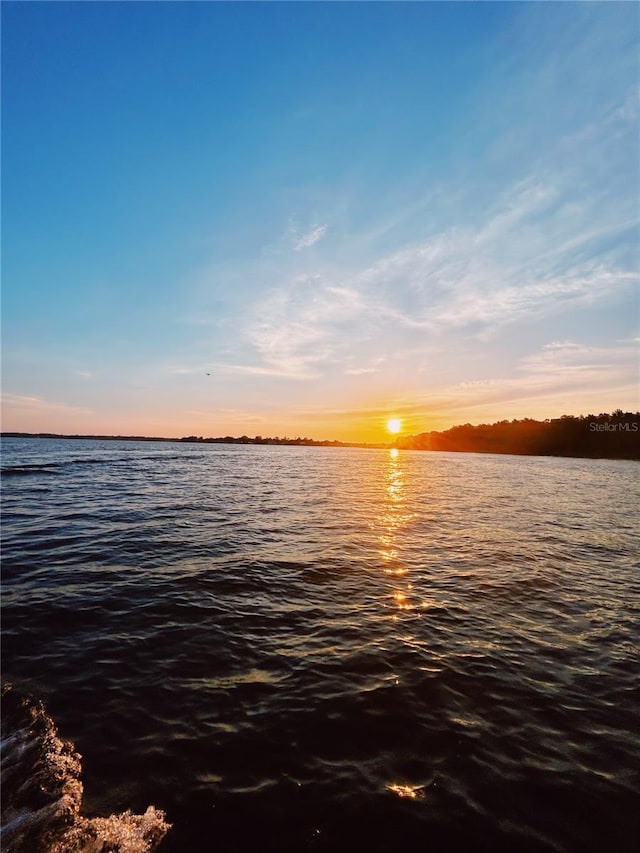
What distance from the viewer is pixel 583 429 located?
17212 centimetres

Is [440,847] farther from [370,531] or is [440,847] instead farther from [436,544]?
[370,531]

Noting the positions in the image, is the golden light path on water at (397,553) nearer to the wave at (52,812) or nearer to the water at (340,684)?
the water at (340,684)

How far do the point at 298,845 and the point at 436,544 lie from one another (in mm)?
16830

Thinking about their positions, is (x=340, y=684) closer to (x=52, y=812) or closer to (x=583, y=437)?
(x=52, y=812)

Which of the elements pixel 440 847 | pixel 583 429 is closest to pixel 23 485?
pixel 440 847

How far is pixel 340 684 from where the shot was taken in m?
8.71

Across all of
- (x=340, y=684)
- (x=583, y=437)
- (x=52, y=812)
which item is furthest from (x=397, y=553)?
(x=583, y=437)

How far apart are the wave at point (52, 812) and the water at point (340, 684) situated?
0.78ft

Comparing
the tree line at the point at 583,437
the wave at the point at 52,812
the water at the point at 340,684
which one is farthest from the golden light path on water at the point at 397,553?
the tree line at the point at 583,437

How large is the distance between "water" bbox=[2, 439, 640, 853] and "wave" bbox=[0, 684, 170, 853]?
0.78ft

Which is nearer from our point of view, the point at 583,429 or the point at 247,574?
the point at 247,574

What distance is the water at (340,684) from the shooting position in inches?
229

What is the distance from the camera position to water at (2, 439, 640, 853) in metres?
5.81

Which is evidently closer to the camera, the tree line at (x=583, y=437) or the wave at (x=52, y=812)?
the wave at (x=52, y=812)
